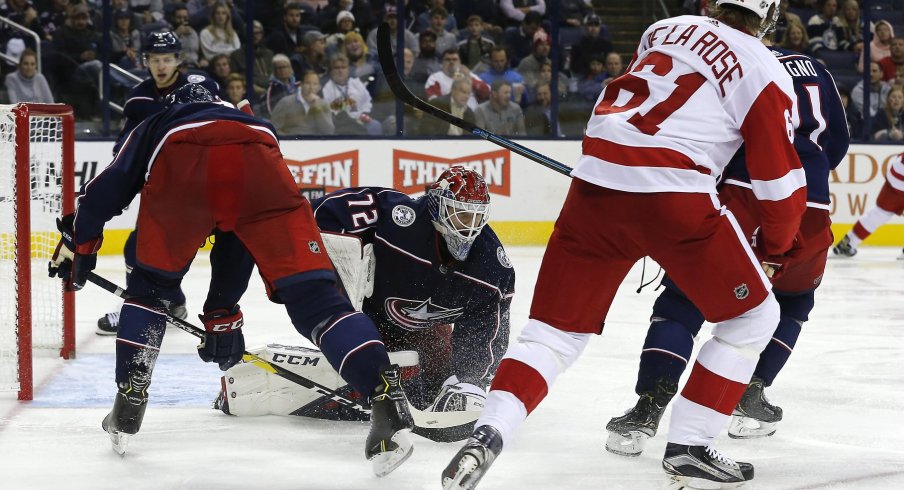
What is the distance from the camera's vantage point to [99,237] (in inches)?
110

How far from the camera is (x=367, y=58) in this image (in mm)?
8062

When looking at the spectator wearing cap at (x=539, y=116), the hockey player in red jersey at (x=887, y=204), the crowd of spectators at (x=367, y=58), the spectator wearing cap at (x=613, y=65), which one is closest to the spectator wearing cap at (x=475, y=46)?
the crowd of spectators at (x=367, y=58)

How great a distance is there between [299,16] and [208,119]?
18.5 ft

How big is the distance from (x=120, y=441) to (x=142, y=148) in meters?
0.68

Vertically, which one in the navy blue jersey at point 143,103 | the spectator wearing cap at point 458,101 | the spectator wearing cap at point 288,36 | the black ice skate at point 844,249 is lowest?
the black ice skate at point 844,249

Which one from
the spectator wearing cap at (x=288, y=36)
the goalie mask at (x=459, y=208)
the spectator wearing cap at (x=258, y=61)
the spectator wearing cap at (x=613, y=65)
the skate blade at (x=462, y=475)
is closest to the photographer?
the skate blade at (x=462, y=475)

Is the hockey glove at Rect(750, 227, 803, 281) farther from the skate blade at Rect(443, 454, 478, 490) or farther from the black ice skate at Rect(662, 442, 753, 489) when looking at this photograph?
the skate blade at Rect(443, 454, 478, 490)

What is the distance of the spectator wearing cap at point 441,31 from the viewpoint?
322 inches

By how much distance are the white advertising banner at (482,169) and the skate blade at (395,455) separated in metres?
5.23

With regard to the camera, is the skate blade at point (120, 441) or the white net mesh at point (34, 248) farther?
the white net mesh at point (34, 248)

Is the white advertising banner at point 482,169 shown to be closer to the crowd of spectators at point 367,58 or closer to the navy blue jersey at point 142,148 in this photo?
the crowd of spectators at point 367,58

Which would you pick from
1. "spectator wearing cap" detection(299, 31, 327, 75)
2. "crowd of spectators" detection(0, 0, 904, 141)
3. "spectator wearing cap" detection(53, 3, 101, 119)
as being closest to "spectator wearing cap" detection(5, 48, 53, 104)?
"crowd of spectators" detection(0, 0, 904, 141)

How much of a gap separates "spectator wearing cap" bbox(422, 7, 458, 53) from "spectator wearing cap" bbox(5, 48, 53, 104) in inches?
102

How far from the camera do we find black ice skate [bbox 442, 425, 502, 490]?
2.18m
